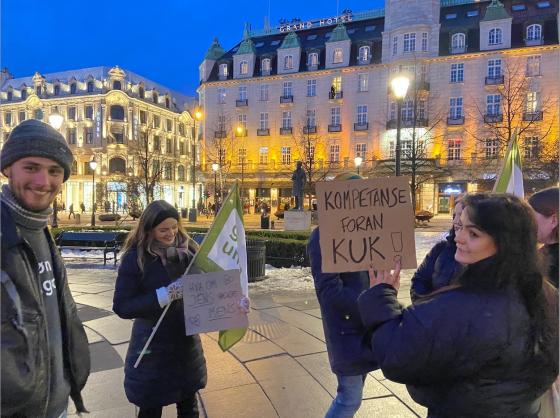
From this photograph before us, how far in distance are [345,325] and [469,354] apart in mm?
1145

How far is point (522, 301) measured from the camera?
5.11 feet

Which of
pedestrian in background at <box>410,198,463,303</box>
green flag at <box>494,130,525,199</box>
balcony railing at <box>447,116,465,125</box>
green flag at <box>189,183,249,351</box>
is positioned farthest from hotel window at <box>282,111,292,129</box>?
pedestrian in background at <box>410,198,463,303</box>

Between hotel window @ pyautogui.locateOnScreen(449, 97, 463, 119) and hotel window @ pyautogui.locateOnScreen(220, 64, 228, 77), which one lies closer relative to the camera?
hotel window @ pyautogui.locateOnScreen(449, 97, 463, 119)

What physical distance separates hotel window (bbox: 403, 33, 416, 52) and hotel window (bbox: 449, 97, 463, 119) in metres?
6.13

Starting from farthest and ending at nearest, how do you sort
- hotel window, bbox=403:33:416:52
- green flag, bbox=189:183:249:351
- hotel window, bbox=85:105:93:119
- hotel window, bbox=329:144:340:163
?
hotel window, bbox=85:105:93:119 < hotel window, bbox=329:144:340:163 < hotel window, bbox=403:33:416:52 < green flag, bbox=189:183:249:351

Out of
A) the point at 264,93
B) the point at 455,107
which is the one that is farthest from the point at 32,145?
the point at 264,93

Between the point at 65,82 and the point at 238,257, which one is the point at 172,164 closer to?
the point at 65,82

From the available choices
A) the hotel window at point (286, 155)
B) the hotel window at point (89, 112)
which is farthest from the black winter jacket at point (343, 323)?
the hotel window at point (89, 112)

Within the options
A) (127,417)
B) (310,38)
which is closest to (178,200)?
(310,38)

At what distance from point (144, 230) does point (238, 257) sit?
2.33 ft

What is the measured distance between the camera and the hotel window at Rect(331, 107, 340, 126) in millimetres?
44938

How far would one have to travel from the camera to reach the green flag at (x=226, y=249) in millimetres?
2913

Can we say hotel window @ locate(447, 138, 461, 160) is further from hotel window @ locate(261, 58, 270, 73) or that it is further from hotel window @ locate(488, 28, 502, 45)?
hotel window @ locate(261, 58, 270, 73)

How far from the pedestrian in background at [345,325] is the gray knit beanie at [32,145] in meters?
1.47
